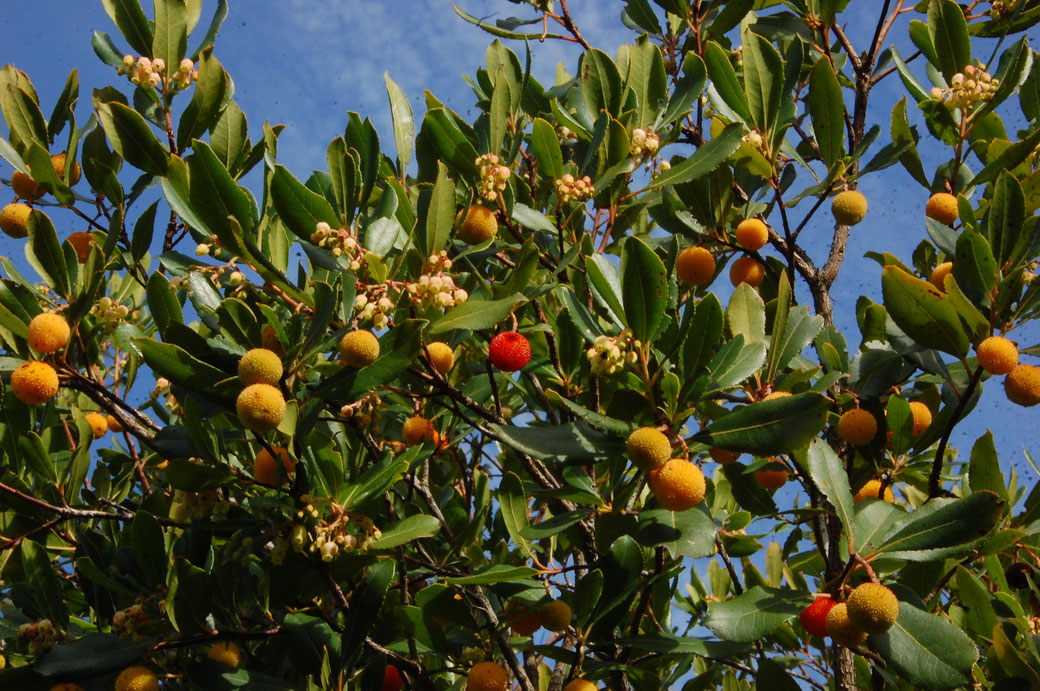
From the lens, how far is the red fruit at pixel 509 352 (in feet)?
6.76

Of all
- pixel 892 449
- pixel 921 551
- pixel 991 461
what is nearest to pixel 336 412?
pixel 921 551

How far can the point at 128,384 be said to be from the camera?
336 centimetres

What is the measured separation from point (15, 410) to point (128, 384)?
0.99 meters

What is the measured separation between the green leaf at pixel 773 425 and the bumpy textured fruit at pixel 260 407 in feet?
2.92

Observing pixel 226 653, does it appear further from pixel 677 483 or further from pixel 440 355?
pixel 677 483

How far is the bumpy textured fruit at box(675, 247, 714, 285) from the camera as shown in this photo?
8.30 feet

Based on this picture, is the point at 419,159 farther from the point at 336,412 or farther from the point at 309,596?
the point at 309,596

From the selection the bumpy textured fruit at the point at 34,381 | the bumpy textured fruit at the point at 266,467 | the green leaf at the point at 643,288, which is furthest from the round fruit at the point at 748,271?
the bumpy textured fruit at the point at 34,381

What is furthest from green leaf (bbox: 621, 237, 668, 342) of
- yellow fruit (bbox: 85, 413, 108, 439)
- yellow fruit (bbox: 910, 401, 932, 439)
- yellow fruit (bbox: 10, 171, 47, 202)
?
yellow fruit (bbox: 85, 413, 108, 439)

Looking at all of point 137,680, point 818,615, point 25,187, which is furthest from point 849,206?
point 25,187

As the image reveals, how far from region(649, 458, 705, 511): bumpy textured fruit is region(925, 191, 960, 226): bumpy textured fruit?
1.59 metres

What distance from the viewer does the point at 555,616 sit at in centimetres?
214

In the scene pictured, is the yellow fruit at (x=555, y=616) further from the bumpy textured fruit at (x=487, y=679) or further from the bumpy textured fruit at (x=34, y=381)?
the bumpy textured fruit at (x=34, y=381)

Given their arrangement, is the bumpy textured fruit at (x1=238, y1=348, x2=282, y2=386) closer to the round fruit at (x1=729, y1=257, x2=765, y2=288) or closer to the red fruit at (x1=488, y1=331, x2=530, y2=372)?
the red fruit at (x1=488, y1=331, x2=530, y2=372)
